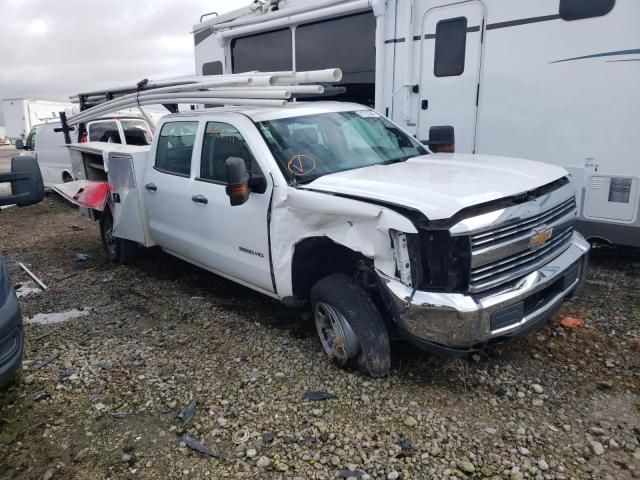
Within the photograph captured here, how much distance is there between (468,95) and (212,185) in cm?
330

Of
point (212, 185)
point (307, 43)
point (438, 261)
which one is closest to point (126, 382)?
point (212, 185)

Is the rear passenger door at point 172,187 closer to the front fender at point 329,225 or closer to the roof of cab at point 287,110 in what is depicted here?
the roof of cab at point 287,110

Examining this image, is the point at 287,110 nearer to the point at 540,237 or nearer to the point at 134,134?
the point at 540,237

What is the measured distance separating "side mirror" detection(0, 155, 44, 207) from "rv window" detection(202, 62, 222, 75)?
6.98 metres

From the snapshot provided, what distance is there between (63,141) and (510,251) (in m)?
10.6

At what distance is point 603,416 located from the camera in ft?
10.2

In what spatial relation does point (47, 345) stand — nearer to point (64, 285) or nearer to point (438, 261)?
point (64, 285)

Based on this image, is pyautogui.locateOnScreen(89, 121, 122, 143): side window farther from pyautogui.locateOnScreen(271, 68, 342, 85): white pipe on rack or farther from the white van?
pyautogui.locateOnScreen(271, 68, 342, 85): white pipe on rack

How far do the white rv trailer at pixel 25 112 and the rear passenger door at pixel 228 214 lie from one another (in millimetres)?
31129

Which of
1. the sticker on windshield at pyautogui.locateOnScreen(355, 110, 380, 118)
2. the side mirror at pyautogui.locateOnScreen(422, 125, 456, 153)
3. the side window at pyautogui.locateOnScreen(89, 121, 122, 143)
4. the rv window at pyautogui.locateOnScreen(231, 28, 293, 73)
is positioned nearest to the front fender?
the sticker on windshield at pyautogui.locateOnScreen(355, 110, 380, 118)

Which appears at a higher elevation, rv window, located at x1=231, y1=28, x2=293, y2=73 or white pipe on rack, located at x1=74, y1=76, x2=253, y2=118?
rv window, located at x1=231, y1=28, x2=293, y2=73

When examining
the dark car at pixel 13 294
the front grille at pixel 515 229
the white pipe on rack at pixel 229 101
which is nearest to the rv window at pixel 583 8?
the front grille at pixel 515 229

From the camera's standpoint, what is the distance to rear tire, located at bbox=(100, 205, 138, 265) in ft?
20.9

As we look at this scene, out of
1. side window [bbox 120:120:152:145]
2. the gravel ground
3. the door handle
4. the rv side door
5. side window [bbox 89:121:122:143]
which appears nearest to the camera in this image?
the gravel ground
